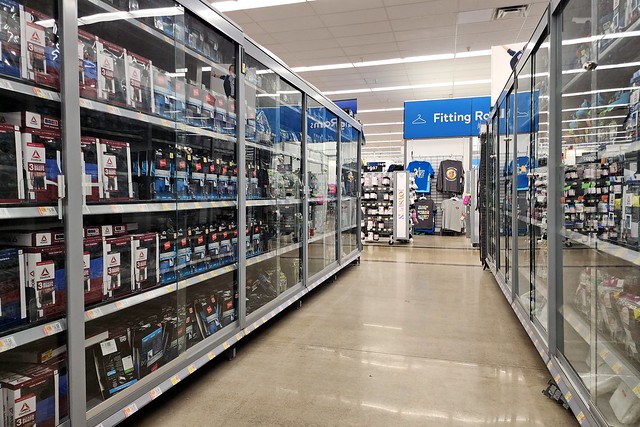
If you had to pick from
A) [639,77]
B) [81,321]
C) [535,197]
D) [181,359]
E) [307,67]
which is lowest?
[181,359]

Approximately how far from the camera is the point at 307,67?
10.4 m

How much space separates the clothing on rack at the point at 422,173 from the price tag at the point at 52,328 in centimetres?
1136

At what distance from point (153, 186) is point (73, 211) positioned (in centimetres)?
73

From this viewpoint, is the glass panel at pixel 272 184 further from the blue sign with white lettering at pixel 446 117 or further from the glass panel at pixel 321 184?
the blue sign with white lettering at pixel 446 117

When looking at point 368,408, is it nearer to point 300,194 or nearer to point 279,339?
point 279,339

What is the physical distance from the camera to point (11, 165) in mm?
1607

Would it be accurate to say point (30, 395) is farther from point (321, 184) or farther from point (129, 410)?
point (321, 184)

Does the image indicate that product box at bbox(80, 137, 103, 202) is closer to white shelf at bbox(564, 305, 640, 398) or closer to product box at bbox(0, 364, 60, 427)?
product box at bbox(0, 364, 60, 427)

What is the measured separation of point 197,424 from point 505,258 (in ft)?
11.9

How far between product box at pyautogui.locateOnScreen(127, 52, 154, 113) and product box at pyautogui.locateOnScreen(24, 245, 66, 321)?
880mm

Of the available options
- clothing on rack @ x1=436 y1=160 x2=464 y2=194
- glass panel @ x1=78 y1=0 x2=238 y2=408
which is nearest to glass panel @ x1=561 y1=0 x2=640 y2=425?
glass panel @ x1=78 y1=0 x2=238 y2=408

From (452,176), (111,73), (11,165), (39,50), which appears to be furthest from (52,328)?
(452,176)

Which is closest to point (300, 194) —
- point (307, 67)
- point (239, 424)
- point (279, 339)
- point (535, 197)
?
point (279, 339)

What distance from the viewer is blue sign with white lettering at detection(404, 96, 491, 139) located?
9.80 metres
